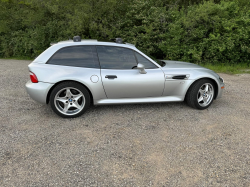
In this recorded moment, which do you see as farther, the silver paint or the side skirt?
the side skirt

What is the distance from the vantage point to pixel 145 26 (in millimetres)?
10438

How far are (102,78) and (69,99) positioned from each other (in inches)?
30.4

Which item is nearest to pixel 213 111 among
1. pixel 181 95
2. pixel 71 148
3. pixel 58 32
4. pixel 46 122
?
pixel 181 95

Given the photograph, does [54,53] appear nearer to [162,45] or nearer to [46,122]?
[46,122]

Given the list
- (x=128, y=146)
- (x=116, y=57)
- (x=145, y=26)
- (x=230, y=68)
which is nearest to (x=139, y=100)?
(x=116, y=57)

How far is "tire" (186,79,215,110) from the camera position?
4461mm

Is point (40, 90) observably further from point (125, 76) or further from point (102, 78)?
point (125, 76)

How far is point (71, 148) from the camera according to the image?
320cm

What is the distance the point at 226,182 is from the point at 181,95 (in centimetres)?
220

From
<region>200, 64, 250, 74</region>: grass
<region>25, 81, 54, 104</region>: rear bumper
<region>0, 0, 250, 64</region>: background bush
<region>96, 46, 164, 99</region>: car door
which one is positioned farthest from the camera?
<region>0, 0, 250, 64</region>: background bush

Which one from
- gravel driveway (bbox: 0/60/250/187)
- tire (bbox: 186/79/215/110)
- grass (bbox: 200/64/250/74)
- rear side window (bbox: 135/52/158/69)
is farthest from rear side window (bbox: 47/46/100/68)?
grass (bbox: 200/64/250/74)

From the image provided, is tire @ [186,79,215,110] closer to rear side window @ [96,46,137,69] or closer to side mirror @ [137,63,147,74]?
side mirror @ [137,63,147,74]

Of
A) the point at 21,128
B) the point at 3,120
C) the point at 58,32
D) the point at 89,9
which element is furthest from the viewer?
the point at 58,32

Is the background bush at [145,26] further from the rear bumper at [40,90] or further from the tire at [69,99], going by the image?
the rear bumper at [40,90]
